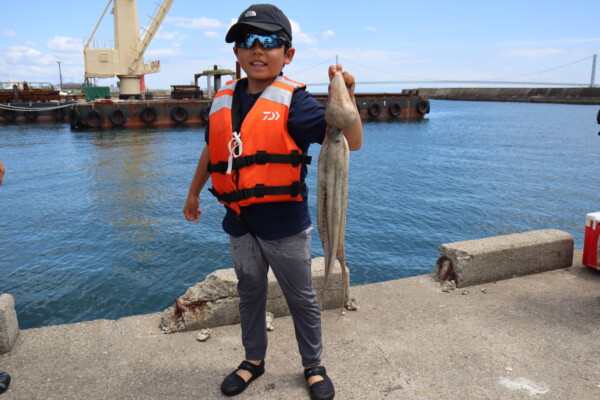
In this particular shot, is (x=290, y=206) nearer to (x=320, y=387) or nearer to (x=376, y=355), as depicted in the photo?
(x=320, y=387)

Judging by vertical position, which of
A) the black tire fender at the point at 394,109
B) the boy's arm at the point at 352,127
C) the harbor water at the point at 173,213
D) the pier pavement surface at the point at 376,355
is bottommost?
the harbor water at the point at 173,213

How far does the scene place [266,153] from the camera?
261 cm

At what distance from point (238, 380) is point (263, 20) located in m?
2.34

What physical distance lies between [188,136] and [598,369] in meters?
33.0

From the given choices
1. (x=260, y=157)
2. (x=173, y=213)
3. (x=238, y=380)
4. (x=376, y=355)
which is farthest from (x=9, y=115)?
(x=376, y=355)

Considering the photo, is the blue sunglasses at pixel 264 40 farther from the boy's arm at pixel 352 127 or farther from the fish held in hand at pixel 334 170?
the fish held in hand at pixel 334 170

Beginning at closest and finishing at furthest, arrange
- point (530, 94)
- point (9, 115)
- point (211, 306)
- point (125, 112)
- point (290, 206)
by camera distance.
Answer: point (290, 206) → point (211, 306) → point (125, 112) → point (9, 115) → point (530, 94)

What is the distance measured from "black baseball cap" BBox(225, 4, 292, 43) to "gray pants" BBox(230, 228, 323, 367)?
126 centimetres

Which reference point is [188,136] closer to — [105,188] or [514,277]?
[105,188]

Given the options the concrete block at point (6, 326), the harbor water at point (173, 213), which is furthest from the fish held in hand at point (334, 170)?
the harbor water at point (173, 213)

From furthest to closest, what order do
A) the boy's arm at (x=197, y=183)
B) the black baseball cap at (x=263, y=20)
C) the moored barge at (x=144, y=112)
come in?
the moored barge at (x=144, y=112) < the boy's arm at (x=197, y=183) < the black baseball cap at (x=263, y=20)

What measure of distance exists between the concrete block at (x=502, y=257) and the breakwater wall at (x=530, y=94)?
7710cm

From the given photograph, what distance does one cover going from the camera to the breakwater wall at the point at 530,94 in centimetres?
8531

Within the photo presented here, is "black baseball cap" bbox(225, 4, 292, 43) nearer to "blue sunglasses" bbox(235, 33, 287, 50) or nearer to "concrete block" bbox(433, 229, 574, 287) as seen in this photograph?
"blue sunglasses" bbox(235, 33, 287, 50)
